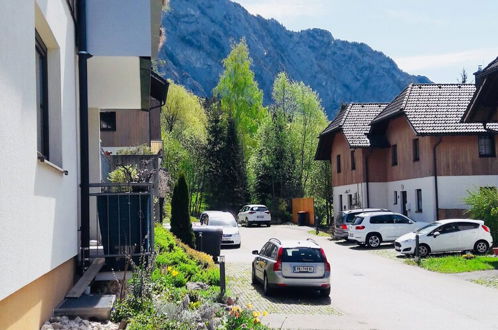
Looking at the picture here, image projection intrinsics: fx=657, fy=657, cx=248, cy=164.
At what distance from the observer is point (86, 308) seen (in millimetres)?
7297

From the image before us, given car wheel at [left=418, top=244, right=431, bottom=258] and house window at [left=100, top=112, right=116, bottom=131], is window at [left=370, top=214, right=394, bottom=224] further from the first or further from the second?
house window at [left=100, top=112, right=116, bottom=131]

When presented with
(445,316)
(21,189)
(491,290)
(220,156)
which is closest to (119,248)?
(21,189)

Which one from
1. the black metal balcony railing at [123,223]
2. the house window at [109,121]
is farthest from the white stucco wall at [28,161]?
the house window at [109,121]

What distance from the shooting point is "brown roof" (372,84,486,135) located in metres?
33.6

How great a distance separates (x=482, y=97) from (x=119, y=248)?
1710cm

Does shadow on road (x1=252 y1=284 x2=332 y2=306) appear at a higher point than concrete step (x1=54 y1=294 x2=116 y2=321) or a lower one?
lower

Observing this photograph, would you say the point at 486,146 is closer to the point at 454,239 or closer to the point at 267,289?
the point at 454,239

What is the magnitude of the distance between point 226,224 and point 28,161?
86.1 feet

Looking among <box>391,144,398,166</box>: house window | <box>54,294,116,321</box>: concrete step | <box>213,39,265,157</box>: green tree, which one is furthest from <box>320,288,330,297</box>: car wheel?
<box>213,39,265,157</box>: green tree

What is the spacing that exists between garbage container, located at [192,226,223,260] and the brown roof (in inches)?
587

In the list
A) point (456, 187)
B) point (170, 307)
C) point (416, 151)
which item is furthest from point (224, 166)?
point (170, 307)

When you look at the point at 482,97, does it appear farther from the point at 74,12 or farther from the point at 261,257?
the point at 74,12

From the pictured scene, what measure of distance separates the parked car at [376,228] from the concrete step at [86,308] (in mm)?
23102

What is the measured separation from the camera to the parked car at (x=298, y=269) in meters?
16.5
